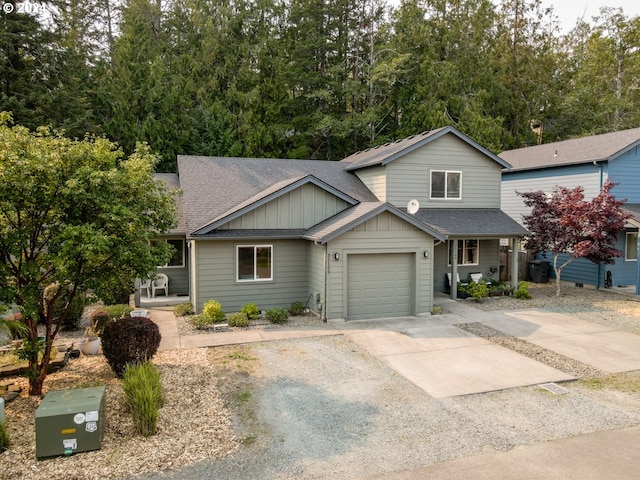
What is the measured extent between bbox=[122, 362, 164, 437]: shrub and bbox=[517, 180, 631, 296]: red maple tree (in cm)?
1475

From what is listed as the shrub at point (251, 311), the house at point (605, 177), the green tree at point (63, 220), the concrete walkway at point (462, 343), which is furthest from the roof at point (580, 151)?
the green tree at point (63, 220)

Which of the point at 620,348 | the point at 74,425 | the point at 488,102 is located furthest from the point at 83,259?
the point at 488,102

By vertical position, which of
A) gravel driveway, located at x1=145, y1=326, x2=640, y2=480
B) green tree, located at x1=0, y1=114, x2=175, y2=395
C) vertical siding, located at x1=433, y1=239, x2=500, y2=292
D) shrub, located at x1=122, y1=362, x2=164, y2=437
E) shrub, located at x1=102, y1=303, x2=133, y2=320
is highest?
green tree, located at x1=0, y1=114, x2=175, y2=395

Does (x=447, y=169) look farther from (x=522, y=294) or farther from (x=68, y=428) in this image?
(x=68, y=428)

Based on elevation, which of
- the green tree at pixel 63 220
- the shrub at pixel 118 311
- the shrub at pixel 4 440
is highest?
the green tree at pixel 63 220

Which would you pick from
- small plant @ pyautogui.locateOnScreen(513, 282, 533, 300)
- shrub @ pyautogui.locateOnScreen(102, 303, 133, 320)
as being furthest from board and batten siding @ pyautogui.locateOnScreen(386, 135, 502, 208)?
shrub @ pyautogui.locateOnScreen(102, 303, 133, 320)

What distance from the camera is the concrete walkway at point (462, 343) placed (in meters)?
9.04

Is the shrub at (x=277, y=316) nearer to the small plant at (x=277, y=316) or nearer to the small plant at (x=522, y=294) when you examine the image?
the small plant at (x=277, y=316)

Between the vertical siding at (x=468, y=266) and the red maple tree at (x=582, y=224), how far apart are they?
1848 mm

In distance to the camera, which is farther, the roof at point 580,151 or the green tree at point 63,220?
the roof at point 580,151

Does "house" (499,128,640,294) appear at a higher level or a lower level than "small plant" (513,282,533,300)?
higher

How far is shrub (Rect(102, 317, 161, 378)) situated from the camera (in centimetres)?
838

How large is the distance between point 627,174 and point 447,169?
7.97 metres

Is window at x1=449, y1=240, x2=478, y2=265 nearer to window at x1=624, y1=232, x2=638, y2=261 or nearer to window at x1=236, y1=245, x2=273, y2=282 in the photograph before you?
window at x1=624, y1=232, x2=638, y2=261
